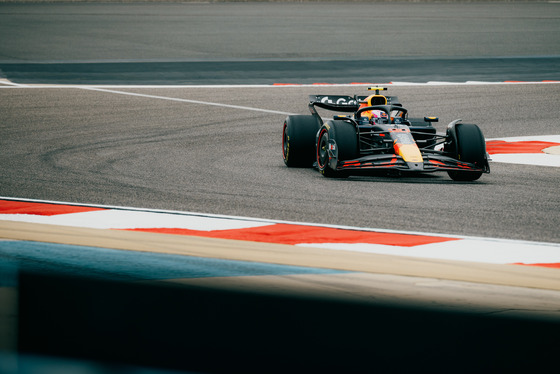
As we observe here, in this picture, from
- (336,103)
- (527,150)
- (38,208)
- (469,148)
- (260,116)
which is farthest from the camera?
(260,116)

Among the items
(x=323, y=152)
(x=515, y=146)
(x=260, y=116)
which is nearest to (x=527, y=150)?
(x=515, y=146)

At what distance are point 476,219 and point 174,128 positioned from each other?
693cm

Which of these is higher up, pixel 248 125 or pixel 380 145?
pixel 380 145

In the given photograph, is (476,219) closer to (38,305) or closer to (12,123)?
(38,305)

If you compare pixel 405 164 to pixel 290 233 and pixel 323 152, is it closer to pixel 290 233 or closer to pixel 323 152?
pixel 323 152

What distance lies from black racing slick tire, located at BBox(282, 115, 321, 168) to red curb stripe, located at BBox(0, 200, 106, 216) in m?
2.93

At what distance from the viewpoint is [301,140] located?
30.9 feet

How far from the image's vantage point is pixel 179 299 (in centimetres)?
461

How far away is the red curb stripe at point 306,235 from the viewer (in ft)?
19.6

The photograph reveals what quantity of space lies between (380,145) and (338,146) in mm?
732

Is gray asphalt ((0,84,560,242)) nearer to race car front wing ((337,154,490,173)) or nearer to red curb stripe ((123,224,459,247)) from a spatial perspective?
race car front wing ((337,154,490,173))

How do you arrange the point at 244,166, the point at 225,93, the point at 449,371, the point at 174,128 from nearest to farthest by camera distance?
1. the point at 449,371
2. the point at 244,166
3. the point at 174,128
4. the point at 225,93

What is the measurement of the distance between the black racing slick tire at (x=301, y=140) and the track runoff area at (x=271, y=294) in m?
2.78

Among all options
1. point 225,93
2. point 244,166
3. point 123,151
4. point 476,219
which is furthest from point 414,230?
point 225,93
